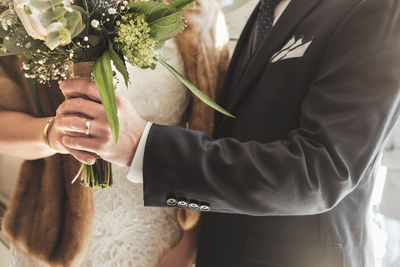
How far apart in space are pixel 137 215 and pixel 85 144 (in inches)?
18.8

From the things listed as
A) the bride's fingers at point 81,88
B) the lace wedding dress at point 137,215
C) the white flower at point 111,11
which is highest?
the white flower at point 111,11

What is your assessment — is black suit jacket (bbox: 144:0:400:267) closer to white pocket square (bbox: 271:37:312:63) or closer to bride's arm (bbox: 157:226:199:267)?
white pocket square (bbox: 271:37:312:63)

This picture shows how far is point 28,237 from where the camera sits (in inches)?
41.6

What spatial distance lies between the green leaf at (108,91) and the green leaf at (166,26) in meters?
0.12

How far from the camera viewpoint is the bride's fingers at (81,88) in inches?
28.3

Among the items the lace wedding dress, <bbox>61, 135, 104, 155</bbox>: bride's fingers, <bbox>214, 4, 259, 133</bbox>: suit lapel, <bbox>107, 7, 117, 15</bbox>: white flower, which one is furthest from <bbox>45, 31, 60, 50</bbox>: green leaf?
<bbox>214, 4, 259, 133</bbox>: suit lapel

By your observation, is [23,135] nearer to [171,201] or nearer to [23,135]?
[23,135]

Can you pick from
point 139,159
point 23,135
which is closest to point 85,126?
point 139,159

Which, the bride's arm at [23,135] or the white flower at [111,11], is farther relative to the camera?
the bride's arm at [23,135]

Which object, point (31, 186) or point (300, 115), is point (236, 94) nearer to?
point (300, 115)

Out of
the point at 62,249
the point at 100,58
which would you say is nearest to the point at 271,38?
the point at 100,58

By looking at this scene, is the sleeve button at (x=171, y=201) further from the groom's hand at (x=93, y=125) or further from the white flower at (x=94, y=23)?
the white flower at (x=94, y=23)

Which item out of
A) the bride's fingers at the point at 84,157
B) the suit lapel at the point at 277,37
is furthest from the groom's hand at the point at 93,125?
the suit lapel at the point at 277,37

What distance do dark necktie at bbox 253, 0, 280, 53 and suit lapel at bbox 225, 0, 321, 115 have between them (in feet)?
0.52
